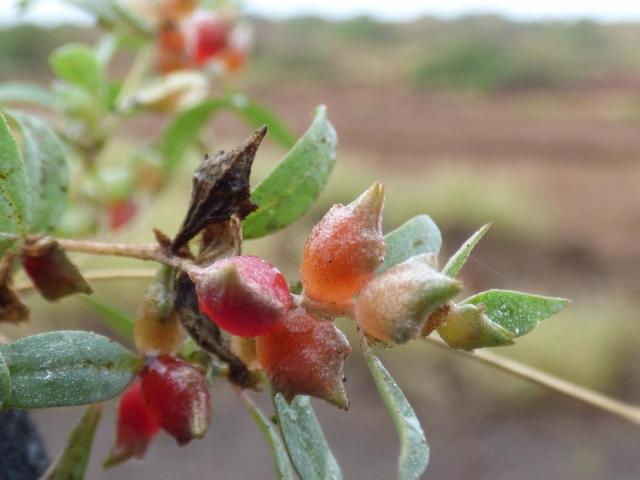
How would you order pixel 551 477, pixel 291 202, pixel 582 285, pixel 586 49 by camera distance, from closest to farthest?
pixel 291 202 → pixel 551 477 → pixel 582 285 → pixel 586 49

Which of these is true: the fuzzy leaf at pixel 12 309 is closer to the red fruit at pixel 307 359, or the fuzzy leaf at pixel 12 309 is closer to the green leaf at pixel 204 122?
the red fruit at pixel 307 359

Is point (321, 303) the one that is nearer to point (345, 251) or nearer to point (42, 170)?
point (345, 251)

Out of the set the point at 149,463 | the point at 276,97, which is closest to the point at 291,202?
the point at 149,463

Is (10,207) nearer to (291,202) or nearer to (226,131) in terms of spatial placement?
(291,202)

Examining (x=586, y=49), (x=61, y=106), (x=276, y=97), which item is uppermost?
(x=61, y=106)

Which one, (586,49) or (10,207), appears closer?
(10,207)

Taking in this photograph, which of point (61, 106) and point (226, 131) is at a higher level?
point (61, 106)

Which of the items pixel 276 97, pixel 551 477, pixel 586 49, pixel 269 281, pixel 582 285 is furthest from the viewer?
pixel 586 49

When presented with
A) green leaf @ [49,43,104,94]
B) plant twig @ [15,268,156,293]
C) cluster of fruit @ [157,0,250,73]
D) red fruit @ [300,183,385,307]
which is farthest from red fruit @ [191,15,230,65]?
red fruit @ [300,183,385,307]
